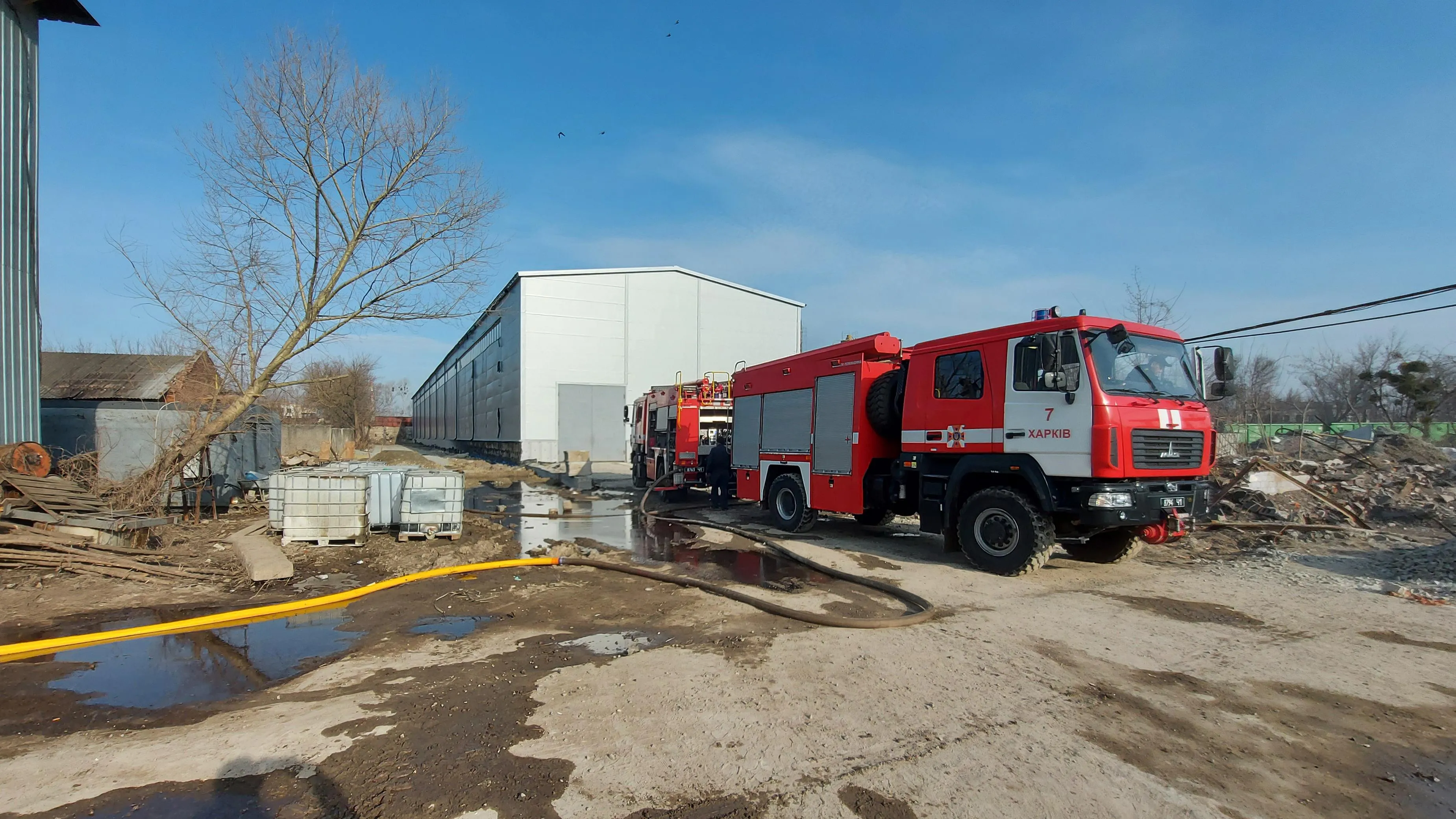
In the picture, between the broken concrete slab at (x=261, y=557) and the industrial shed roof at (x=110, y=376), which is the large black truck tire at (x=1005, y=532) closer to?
the broken concrete slab at (x=261, y=557)

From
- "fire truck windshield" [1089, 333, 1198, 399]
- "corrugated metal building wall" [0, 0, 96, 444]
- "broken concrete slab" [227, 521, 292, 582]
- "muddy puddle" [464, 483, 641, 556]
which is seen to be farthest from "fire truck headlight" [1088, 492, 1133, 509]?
"corrugated metal building wall" [0, 0, 96, 444]

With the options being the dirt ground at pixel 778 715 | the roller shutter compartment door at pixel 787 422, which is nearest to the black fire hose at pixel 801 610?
the dirt ground at pixel 778 715

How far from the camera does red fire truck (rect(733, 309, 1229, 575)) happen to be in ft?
23.5

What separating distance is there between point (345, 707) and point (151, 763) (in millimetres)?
930

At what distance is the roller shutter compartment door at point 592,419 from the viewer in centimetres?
2938

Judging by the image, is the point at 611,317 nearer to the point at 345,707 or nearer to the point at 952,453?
the point at 952,453

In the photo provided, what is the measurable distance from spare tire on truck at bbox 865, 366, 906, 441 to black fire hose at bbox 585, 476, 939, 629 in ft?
7.40

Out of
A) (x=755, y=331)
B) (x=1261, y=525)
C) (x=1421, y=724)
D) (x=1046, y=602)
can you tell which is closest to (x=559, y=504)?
(x=1046, y=602)

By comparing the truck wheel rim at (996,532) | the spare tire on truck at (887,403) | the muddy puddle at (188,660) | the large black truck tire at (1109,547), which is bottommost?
the muddy puddle at (188,660)

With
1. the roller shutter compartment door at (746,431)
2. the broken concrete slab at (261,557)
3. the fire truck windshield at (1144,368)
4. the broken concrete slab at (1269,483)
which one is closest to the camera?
the fire truck windshield at (1144,368)

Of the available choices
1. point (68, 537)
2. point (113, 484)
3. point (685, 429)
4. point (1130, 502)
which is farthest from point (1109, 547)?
point (113, 484)

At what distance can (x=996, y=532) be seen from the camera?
805cm

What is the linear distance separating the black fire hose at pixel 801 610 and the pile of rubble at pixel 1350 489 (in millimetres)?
7591

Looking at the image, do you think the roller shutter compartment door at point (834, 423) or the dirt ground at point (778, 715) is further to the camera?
the roller shutter compartment door at point (834, 423)
